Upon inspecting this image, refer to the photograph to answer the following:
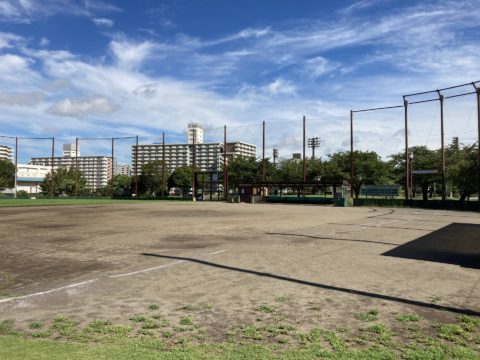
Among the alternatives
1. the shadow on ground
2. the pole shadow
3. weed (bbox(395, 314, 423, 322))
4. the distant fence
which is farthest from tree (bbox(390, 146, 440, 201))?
weed (bbox(395, 314, 423, 322))

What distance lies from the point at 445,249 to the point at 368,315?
798cm

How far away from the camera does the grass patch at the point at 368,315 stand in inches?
230

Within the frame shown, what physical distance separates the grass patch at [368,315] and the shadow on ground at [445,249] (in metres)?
5.11

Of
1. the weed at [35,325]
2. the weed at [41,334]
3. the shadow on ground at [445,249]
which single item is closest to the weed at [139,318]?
the weed at [41,334]

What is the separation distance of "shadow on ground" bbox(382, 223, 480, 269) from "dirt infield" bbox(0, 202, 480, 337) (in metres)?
0.04

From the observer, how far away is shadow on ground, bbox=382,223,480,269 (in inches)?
421

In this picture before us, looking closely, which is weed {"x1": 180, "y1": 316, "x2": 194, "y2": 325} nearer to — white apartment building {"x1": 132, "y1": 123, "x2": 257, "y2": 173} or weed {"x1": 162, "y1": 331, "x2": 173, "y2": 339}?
weed {"x1": 162, "y1": 331, "x2": 173, "y2": 339}

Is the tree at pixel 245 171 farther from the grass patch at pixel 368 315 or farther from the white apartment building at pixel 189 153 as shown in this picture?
the grass patch at pixel 368 315

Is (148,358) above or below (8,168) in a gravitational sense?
below

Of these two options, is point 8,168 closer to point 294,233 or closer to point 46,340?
point 294,233

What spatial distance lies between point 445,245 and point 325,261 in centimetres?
567

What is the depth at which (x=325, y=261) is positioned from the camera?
33.9 ft

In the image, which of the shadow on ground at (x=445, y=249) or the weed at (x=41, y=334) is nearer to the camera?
the weed at (x=41, y=334)

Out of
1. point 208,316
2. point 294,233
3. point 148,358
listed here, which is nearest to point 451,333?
point 208,316
